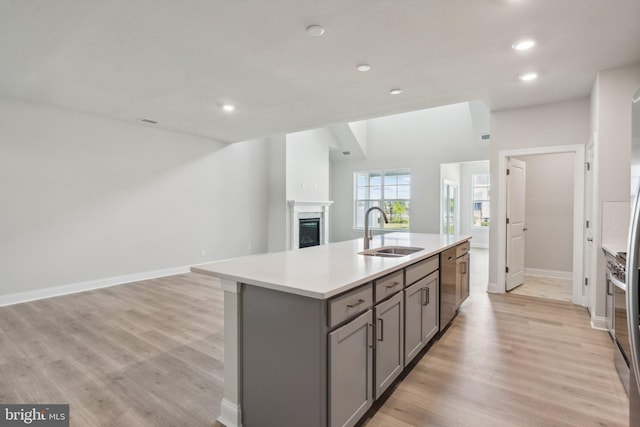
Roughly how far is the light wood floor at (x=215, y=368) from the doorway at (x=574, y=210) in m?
0.43

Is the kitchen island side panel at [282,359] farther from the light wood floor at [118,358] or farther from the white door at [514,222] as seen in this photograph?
the white door at [514,222]

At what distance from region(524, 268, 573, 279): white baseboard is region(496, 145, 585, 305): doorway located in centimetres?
157

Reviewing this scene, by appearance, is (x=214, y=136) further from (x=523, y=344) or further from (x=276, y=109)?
(x=523, y=344)

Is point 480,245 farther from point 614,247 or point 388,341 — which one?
point 388,341

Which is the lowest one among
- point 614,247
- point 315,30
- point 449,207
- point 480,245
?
point 480,245

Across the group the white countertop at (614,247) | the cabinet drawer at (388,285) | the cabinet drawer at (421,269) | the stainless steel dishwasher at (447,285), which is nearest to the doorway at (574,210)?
the white countertop at (614,247)

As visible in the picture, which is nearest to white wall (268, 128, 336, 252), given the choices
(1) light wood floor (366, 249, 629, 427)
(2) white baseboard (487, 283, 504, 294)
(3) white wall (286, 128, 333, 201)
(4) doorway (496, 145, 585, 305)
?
(3) white wall (286, 128, 333, 201)

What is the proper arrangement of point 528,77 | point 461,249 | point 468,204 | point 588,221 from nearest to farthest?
point 528,77, point 461,249, point 588,221, point 468,204

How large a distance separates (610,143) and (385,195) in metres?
5.90

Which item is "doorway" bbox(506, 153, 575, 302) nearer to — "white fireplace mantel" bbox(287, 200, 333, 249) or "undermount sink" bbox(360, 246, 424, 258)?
"undermount sink" bbox(360, 246, 424, 258)

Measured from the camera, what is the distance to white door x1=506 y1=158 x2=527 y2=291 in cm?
Result: 458

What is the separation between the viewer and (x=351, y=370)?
5.44ft

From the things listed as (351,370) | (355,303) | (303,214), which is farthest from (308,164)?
(351,370)

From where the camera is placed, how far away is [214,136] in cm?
632
